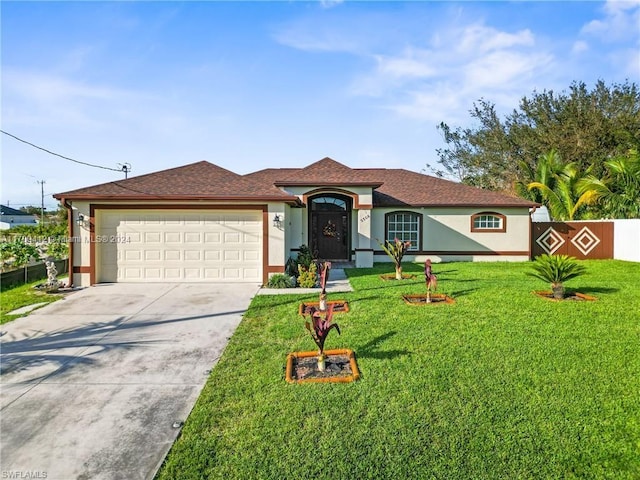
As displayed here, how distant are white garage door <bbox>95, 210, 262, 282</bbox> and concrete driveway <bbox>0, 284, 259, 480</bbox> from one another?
2691 millimetres

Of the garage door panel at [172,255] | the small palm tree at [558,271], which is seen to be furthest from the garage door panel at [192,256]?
the small palm tree at [558,271]

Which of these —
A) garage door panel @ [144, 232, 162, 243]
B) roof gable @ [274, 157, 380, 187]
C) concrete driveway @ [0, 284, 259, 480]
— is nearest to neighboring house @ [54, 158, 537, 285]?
garage door panel @ [144, 232, 162, 243]

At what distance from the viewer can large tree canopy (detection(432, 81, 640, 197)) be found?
25.8 metres

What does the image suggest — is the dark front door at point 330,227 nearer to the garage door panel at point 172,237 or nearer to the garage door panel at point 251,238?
the garage door panel at point 251,238

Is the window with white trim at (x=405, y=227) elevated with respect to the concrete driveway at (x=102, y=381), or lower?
elevated

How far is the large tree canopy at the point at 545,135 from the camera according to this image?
25.8 m

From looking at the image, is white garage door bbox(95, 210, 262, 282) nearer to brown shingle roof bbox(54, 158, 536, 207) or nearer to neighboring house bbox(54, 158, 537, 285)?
neighboring house bbox(54, 158, 537, 285)

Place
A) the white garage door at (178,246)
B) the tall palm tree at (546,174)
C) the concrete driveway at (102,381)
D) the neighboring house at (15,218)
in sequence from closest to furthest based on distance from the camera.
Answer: the concrete driveway at (102,381)
the white garage door at (178,246)
the tall palm tree at (546,174)
the neighboring house at (15,218)

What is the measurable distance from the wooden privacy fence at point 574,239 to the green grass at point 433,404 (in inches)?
428

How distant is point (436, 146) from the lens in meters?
37.5

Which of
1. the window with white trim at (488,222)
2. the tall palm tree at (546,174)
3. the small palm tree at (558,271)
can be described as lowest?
the small palm tree at (558,271)

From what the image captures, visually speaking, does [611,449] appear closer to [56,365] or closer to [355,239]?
[56,365]

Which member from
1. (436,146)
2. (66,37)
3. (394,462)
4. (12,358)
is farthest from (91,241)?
(436,146)

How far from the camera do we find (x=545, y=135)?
28.2 m
